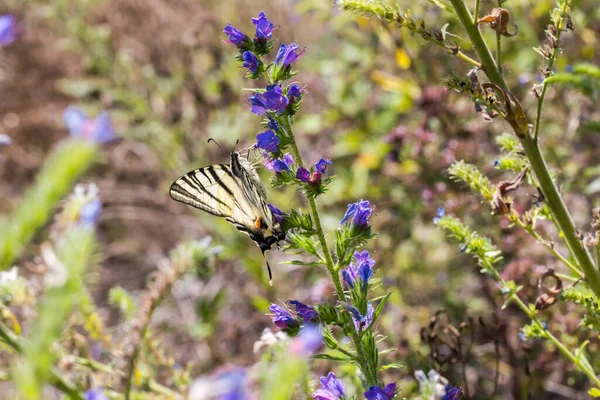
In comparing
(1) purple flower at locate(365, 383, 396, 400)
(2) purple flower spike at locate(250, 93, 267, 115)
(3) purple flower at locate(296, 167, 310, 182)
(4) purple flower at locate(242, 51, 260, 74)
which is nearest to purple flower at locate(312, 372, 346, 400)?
(1) purple flower at locate(365, 383, 396, 400)

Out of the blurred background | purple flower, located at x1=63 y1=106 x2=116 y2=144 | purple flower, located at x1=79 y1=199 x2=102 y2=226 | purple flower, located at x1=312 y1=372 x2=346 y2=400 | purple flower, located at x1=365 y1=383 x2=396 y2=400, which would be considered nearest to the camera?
purple flower, located at x1=63 y1=106 x2=116 y2=144

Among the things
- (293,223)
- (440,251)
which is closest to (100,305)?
(440,251)

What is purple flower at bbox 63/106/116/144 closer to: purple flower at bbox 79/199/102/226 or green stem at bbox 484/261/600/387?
purple flower at bbox 79/199/102/226

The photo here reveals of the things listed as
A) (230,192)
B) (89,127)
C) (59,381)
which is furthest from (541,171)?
(59,381)

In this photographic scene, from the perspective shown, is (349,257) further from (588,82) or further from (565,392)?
(565,392)

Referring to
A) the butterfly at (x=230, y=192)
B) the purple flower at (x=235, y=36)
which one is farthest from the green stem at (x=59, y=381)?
the purple flower at (x=235, y=36)

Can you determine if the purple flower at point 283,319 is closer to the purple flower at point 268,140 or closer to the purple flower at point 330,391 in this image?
the purple flower at point 330,391
